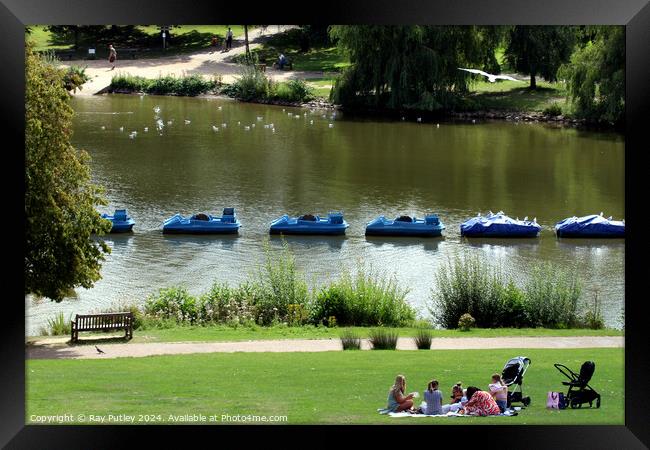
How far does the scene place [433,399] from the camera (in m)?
16.6

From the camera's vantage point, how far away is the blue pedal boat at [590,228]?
38422mm

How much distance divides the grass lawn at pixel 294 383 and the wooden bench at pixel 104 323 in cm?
235

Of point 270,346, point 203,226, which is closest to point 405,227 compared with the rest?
point 203,226

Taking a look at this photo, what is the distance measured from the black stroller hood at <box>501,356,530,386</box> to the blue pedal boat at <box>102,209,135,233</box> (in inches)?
844

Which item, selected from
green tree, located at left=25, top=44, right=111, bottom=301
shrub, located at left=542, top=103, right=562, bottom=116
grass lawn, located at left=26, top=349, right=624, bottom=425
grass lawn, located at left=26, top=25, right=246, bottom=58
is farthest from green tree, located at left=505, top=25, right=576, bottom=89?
grass lawn, located at left=26, top=349, right=624, bottom=425

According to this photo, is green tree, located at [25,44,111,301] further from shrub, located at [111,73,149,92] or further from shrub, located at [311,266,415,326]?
shrub, located at [111,73,149,92]

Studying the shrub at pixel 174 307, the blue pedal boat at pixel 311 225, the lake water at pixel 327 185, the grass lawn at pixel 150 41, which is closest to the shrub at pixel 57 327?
the lake water at pixel 327 185

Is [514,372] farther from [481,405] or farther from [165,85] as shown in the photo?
[165,85]

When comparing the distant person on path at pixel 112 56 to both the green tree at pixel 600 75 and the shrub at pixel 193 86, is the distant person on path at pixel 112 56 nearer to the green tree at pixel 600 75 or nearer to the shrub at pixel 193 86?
the shrub at pixel 193 86

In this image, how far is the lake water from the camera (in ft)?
109

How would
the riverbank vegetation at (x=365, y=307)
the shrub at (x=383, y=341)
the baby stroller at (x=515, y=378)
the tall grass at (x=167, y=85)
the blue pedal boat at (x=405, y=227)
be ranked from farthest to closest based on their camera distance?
the tall grass at (x=167, y=85) < the blue pedal boat at (x=405, y=227) < the riverbank vegetation at (x=365, y=307) < the shrub at (x=383, y=341) < the baby stroller at (x=515, y=378)

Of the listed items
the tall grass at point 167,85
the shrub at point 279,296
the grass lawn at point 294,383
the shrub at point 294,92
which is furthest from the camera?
the tall grass at point 167,85
